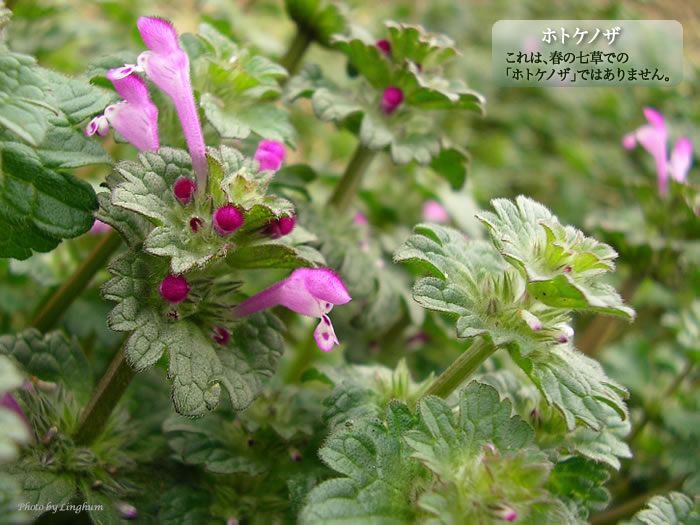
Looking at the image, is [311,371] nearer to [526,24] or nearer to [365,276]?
[365,276]

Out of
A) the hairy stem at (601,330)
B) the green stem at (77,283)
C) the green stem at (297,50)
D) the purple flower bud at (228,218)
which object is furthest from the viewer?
the hairy stem at (601,330)

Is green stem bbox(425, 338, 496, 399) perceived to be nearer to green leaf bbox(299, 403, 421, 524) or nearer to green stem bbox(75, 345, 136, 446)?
green leaf bbox(299, 403, 421, 524)

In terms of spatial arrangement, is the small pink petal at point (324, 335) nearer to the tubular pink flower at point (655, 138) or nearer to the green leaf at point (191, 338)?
the green leaf at point (191, 338)

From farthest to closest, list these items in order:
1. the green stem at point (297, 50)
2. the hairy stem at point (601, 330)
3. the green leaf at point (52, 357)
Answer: the hairy stem at point (601, 330), the green stem at point (297, 50), the green leaf at point (52, 357)

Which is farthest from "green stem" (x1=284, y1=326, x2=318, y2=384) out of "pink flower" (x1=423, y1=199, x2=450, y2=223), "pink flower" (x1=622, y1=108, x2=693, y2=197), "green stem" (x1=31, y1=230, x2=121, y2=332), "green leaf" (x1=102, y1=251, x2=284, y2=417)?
"pink flower" (x1=622, y1=108, x2=693, y2=197)

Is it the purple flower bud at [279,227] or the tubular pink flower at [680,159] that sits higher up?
the tubular pink flower at [680,159]

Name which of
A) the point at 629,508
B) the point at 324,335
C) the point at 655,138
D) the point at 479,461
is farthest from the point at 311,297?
the point at 655,138

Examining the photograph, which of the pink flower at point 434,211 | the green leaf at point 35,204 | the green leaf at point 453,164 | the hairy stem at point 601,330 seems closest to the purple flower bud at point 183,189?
the green leaf at point 35,204
